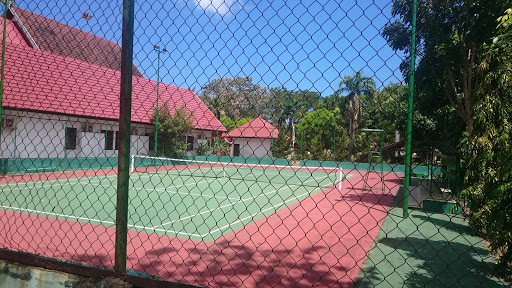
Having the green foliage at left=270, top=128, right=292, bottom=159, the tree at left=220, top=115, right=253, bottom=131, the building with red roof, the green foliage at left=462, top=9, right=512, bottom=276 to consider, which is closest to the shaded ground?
the green foliage at left=462, top=9, right=512, bottom=276

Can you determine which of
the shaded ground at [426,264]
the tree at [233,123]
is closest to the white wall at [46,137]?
the tree at [233,123]

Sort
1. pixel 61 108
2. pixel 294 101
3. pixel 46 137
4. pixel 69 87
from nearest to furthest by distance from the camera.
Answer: pixel 294 101 < pixel 69 87 < pixel 61 108 < pixel 46 137

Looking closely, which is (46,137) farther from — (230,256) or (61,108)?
(230,256)

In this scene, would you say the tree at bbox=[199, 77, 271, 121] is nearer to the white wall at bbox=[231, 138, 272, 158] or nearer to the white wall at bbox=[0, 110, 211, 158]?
the white wall at bbox=[231, 138, 272, 158]

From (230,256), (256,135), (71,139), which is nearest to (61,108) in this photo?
(71,139)

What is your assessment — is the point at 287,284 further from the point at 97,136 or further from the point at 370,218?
the point at 97,136

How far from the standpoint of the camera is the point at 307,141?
65.2 ft

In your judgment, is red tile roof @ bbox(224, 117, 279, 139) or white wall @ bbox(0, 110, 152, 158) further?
white wall @ bbox(0, 110, 152, 158)

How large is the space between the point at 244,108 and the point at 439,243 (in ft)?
16.8

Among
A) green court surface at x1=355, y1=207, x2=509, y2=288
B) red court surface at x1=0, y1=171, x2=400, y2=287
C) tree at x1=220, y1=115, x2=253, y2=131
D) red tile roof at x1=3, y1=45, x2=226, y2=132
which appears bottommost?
red court surface at x1=0, y1=171, x2=400, y2=287

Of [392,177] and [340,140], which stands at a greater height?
[340,140]

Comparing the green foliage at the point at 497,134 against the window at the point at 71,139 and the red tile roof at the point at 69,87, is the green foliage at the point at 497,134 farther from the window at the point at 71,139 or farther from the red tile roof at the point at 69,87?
the window at the point at 71,139

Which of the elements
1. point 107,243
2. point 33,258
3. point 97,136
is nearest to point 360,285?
point 33,258

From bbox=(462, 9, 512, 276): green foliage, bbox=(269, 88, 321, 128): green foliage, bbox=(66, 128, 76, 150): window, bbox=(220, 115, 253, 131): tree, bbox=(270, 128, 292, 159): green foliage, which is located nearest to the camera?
bbox=(462, 9, 512, 276): green foliage
